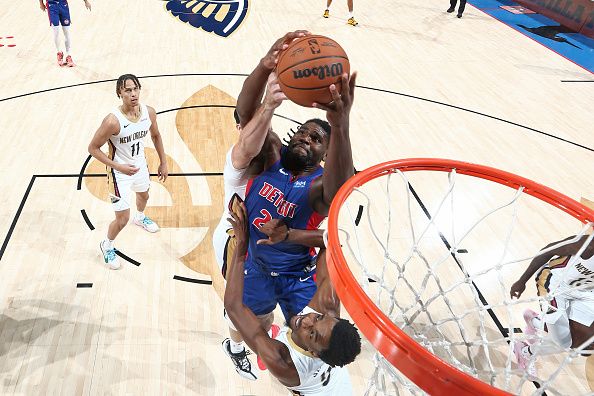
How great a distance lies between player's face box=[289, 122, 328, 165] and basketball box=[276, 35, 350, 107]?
496 mm

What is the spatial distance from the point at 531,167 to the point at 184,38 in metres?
6.07

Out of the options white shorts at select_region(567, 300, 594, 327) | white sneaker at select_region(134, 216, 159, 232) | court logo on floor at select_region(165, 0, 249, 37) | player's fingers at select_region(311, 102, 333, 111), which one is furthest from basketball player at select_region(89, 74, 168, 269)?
court logo on floor at select_region(165, 0, 249, 37)

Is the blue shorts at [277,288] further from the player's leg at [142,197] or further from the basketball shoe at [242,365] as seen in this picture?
the player's leg at [142,197]

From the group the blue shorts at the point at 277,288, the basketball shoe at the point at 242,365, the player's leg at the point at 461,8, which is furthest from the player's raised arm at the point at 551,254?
the player's leg at the point at 461,8

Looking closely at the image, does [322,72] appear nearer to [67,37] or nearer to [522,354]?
[522,354]

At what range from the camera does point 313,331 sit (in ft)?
7.24

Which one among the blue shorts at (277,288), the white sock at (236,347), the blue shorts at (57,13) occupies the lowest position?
the white sock at (236,347)

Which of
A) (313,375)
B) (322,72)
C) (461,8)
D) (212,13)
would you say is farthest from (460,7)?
(313,375)

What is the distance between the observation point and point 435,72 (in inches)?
331

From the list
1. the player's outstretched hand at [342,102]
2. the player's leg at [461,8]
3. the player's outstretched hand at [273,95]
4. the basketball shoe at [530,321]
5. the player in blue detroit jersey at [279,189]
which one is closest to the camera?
the player's outstretched hand at [342,102]

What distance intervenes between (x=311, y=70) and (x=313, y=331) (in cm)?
115

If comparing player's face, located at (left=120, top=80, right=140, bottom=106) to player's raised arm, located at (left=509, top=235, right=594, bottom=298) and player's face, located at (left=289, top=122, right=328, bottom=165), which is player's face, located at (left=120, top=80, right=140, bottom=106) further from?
player's raised arm, located at (left=509, top=235, right=594, bottom=298)

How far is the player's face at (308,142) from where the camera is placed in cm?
271

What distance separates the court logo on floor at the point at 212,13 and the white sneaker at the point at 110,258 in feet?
19.4
